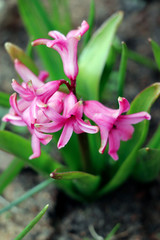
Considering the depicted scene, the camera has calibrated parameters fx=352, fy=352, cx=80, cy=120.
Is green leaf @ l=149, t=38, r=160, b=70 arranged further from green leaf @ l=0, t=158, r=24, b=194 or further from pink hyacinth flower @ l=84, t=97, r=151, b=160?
green leaf @ l=0, t=158, r=24, b=194

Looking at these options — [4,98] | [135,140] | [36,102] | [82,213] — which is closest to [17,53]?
[4,98]

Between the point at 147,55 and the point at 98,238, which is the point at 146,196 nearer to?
the point at 98,238

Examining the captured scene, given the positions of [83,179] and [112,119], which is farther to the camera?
[83,179]

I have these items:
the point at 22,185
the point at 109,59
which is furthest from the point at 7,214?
the point at 109,59

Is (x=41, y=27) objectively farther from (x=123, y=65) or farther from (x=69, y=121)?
(x=69, y=121)

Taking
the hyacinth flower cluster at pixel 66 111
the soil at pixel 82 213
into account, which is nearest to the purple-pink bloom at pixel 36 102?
the hyacinth flower cluster at pixel 66 111

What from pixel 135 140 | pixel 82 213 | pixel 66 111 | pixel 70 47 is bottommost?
pixel 82 213
